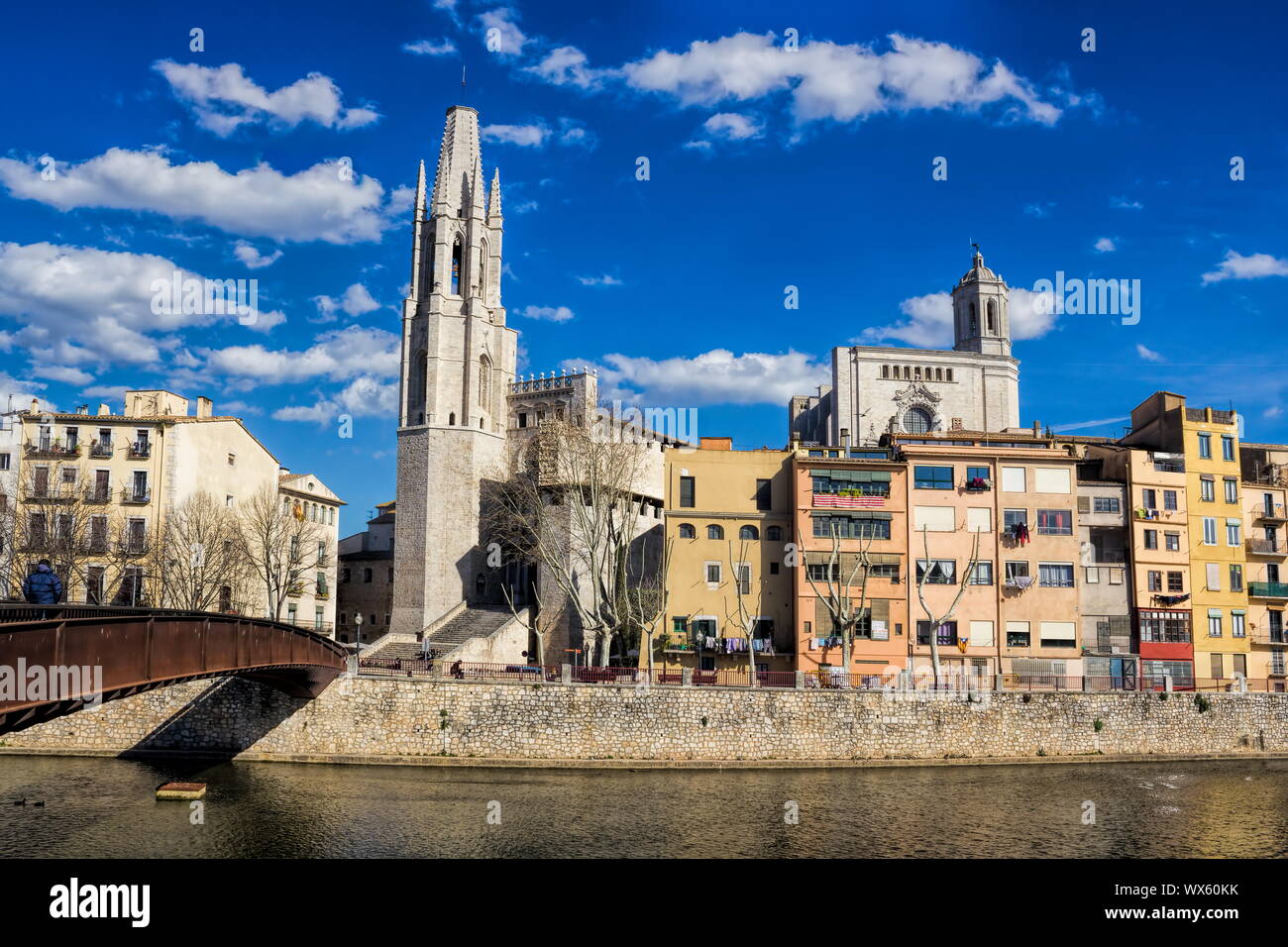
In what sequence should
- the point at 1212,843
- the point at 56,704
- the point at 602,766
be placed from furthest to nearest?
the point at 602,766, the point at 1212,843, the point at 56,704

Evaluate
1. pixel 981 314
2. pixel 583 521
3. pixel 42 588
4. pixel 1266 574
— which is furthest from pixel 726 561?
pixel 981 314

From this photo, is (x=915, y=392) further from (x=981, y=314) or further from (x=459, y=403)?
(x=459, y=403)

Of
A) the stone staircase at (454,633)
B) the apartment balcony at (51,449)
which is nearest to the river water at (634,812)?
the stone staircase at (454,633)

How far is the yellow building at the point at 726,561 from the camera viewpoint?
51344 mm

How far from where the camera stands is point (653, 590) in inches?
2021

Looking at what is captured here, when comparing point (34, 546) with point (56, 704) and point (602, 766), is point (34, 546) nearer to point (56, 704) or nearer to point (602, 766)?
point (602, 766)

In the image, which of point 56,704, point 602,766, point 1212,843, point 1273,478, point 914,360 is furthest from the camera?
point 914,360

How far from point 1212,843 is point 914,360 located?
209ft

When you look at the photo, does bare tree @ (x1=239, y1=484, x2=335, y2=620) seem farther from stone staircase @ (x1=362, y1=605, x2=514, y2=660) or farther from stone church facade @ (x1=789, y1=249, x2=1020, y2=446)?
stone church facade @ (x1=789, y1=249, x2=1020, y2=446)

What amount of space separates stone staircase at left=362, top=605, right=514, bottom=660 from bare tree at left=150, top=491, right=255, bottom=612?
859 cm

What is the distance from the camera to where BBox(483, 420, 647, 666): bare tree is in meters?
50.6

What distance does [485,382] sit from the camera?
72.7 metres

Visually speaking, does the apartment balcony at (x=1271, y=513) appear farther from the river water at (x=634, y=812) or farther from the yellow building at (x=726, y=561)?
the yellow building at (x=726, y=561)
